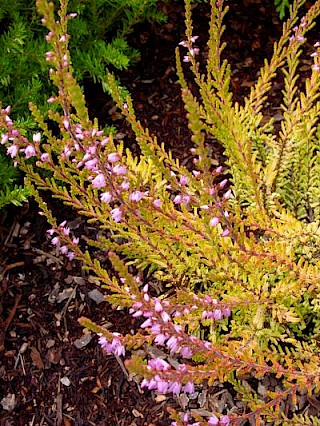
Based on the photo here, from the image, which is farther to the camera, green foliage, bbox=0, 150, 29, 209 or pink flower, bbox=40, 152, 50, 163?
green foliage, bbox=0, 150, 29, 209

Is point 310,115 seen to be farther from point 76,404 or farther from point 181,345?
point 76,404

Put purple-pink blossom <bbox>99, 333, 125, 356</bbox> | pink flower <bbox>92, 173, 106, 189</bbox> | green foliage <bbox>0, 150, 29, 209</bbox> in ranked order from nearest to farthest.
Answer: pink flower <bbox>92, 173, 106, 189</bbox>
purple-pink blossom <bbox>99, 333, 125, 356</bbox>
green foliage <bbox>0, 150, 29, 209</bbox>

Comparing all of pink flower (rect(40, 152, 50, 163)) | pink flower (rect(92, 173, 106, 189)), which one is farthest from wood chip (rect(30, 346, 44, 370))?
pink flower (rect(92, 173, 106, 189))

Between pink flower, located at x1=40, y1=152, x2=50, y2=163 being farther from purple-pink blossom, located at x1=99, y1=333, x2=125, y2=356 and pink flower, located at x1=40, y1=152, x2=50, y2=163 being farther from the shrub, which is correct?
the shrub

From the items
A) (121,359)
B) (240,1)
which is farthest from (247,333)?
(240,1)

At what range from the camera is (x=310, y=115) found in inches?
102

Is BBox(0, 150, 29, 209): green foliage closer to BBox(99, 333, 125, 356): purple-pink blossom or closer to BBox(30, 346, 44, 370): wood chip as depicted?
BBox(30, 346, 44, 370): wood chip

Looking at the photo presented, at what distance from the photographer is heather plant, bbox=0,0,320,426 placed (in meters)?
1.66

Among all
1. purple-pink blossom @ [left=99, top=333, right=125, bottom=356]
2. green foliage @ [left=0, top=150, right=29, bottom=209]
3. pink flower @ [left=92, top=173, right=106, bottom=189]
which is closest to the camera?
pink flower @ [left=92, top=173, right=106, bottom=189]

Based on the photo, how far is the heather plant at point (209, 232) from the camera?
166 centimetres

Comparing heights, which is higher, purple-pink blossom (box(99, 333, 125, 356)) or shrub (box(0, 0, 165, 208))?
shrub (box(0, 0, 165, 208))

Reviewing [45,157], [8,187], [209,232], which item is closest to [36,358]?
[8,187]

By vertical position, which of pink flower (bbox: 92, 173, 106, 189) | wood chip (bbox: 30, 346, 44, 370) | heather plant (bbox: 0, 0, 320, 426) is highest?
pink flower (bbox: 92, 173, 106, 189)

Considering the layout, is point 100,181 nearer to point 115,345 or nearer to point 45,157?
point 45,157
